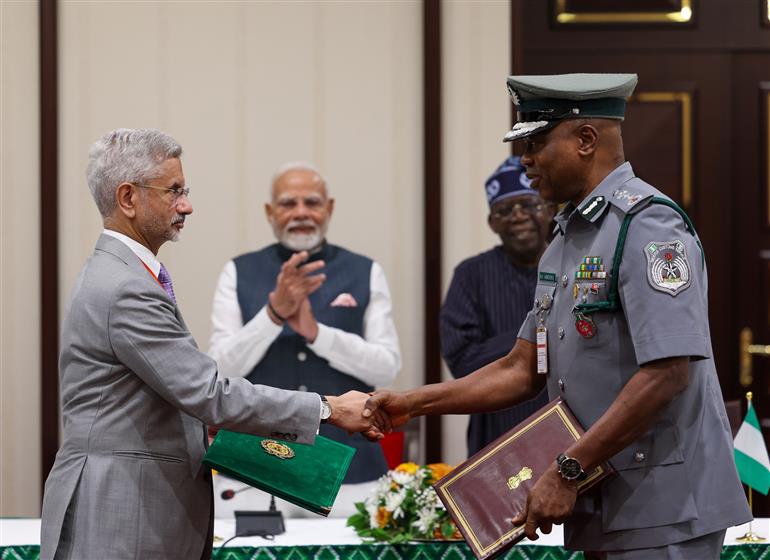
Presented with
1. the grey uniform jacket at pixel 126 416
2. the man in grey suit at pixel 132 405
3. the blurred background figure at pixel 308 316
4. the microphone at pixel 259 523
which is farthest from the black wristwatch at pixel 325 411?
the blurred background figure at pixel 308 316

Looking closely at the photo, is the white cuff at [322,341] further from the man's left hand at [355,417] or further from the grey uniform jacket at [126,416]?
the grey uniform jacket at [126,416]

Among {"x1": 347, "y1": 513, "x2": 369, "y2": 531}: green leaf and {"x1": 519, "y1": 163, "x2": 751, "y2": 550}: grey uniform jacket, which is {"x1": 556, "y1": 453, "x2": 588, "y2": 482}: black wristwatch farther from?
{"x1": 347, "y1": 513, "x2": 369, "y2": 531}: green leaf

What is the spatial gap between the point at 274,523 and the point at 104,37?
2.68 m

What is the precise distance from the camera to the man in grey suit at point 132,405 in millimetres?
2305

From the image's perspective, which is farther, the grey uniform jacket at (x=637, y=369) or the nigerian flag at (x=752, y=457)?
the nigerian flag at (x=752, y=457)

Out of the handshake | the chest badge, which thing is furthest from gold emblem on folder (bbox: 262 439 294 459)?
the chest badge

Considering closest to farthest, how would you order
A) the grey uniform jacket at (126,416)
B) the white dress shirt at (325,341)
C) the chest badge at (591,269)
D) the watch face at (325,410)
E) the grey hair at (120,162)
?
the chest badge at (591,269)
the grey uniform jacket at (126,416)
the grey hair at (120,162)
the watch face at (325,410)
the white dress shirt at (325,341)

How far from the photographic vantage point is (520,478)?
222 centimetres

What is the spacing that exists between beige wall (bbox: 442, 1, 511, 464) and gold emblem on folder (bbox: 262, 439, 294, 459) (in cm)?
236

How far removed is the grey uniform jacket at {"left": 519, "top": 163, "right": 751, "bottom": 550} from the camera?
2.05m

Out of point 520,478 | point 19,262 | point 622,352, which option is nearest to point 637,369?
point 622,352

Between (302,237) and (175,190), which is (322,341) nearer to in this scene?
(302,237)

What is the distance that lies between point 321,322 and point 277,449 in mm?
1576

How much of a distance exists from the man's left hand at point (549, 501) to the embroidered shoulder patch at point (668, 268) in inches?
16.1
